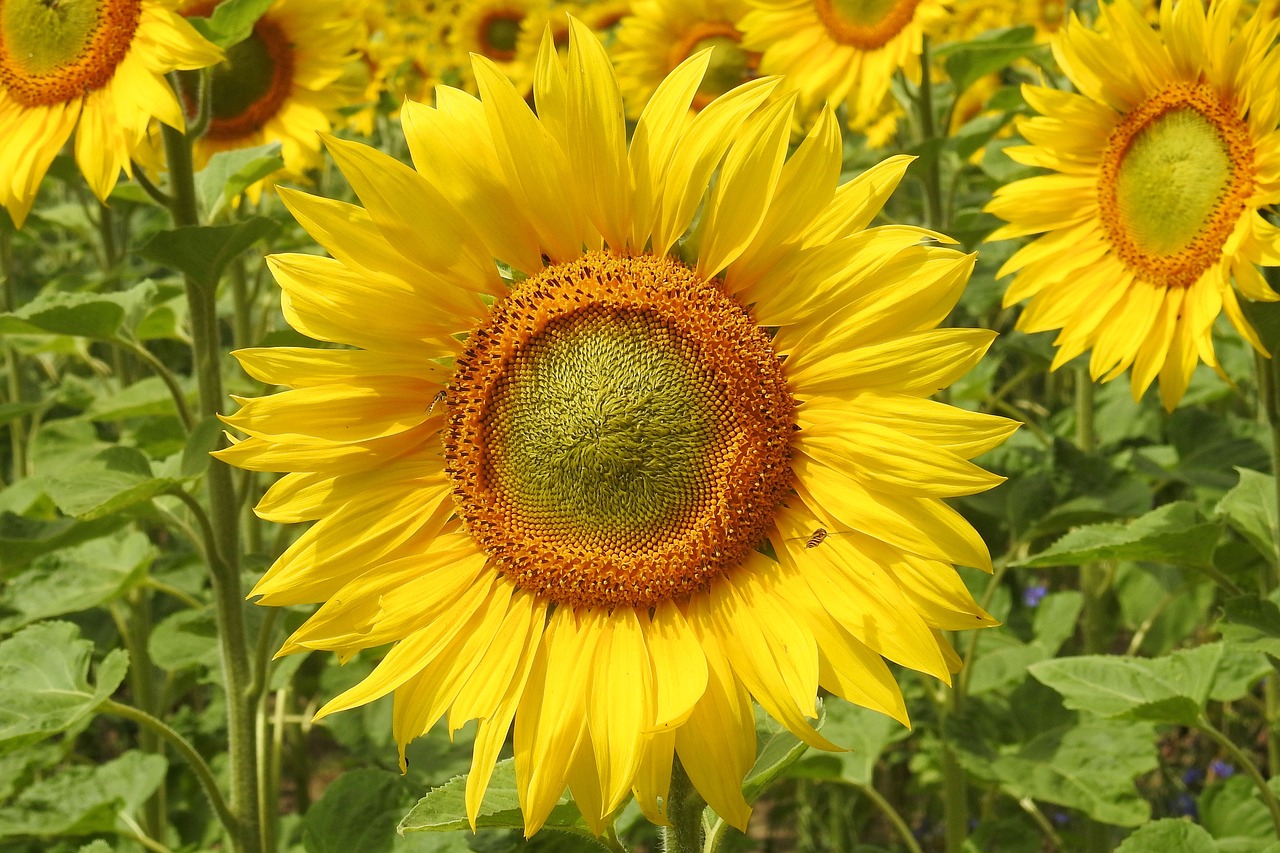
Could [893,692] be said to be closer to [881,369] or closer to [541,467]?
[881,369]

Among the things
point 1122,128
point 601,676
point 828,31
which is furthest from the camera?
point 828,31

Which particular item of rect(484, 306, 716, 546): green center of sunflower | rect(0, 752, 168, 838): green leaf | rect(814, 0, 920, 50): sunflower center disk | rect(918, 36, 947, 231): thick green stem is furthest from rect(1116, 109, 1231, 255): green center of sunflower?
rect(0, 752, 168, 838): green leaf

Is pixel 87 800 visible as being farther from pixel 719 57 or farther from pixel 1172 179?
pixel 719 57

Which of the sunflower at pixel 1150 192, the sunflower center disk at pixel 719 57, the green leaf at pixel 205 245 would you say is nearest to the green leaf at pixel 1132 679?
the sunflower at pixel 1150 192

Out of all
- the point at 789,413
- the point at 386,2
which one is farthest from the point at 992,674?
the point at 386,2

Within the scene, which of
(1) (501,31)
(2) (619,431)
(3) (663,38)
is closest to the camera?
(2) (619,431)

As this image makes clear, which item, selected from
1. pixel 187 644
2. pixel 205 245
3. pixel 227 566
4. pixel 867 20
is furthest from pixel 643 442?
pixel 867 20

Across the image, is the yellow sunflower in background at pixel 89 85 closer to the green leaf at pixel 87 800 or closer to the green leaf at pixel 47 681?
the green leaf at pixel 47 681
